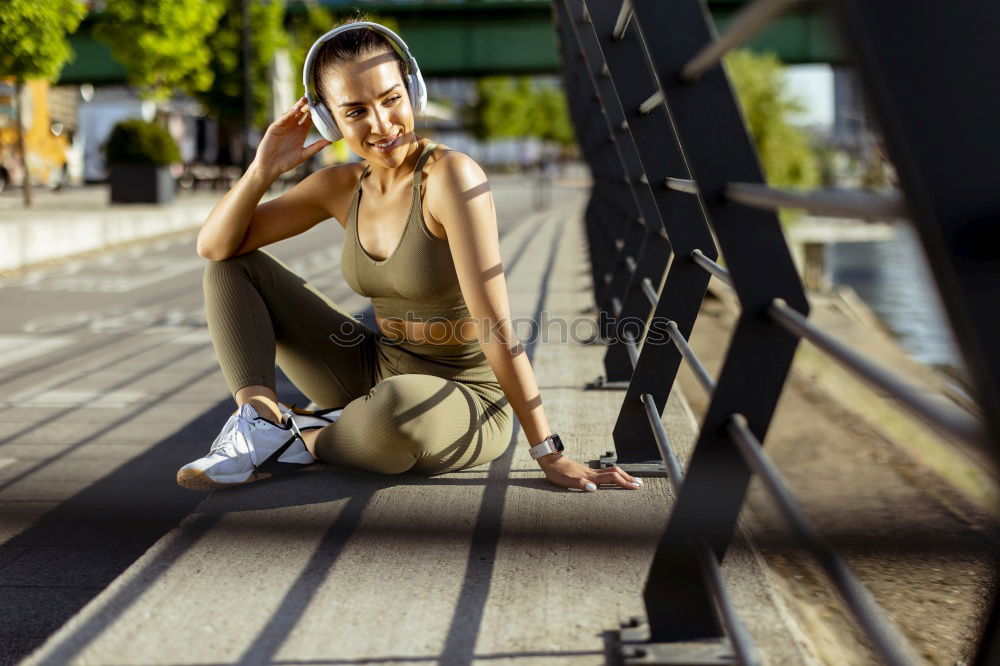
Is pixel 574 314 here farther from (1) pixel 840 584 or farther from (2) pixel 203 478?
(1) pixel 840 584

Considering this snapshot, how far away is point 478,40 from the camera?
30.1m

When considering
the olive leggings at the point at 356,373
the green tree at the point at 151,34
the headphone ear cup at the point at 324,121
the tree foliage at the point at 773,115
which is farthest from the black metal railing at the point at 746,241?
the tree foliage at the point at 773,115

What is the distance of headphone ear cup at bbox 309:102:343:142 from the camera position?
9.39ft

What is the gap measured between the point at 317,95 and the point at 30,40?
10.6 m

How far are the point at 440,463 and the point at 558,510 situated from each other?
0.41 m

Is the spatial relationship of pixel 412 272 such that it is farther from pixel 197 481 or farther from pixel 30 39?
pixel 30 39

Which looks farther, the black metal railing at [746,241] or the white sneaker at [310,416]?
the white sneaker at [310,416]

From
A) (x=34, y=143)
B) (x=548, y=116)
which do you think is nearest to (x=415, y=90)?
(x=34, y=143)

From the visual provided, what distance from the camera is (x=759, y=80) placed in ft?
136

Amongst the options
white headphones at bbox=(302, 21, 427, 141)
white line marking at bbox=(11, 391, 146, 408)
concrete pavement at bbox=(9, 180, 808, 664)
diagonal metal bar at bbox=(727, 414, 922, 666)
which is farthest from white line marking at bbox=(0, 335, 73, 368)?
diagonal metal bar at bbox=(727, 414, 922, 666)

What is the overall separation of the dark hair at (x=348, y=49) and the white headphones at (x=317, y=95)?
14 millimetres

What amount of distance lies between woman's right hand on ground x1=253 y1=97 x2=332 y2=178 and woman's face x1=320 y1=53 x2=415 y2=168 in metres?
0.17

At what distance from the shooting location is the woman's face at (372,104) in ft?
9.12

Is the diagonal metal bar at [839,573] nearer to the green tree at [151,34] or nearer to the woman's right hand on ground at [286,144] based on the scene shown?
the woman's right hand on ground at [286,144]
